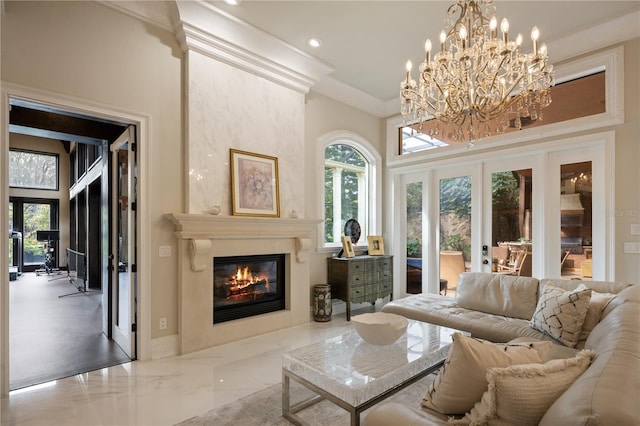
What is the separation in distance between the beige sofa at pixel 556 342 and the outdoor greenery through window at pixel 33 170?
11522 millimetres

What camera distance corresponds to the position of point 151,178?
10.9 feet

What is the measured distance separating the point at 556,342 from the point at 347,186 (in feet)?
12.1

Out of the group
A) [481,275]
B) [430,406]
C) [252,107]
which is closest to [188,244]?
[252,107]

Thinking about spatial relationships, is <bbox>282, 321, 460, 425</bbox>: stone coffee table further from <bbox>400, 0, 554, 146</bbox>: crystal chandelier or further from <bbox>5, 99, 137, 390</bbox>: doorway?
<bbox>5, 99, 137, 390</bbox>: doorway

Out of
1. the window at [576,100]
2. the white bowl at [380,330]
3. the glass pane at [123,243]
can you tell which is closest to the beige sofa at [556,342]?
the white bowl at [380,330]

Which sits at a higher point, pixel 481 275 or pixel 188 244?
pixel 188 244

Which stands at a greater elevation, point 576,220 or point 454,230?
point 576,220

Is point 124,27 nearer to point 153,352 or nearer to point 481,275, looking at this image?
point 153,352

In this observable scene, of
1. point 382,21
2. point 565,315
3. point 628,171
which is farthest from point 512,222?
point 382,21

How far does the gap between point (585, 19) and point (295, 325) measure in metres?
4.88

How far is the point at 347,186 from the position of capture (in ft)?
18.6

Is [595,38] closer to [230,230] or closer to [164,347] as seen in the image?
[230,230]

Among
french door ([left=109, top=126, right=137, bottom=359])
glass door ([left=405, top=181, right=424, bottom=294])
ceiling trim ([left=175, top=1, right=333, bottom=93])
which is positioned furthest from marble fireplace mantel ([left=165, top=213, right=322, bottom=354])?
glass door ([left=405, top=181, right=424, bottom=294])

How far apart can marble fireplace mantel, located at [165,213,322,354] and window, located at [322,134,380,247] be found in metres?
0.87
